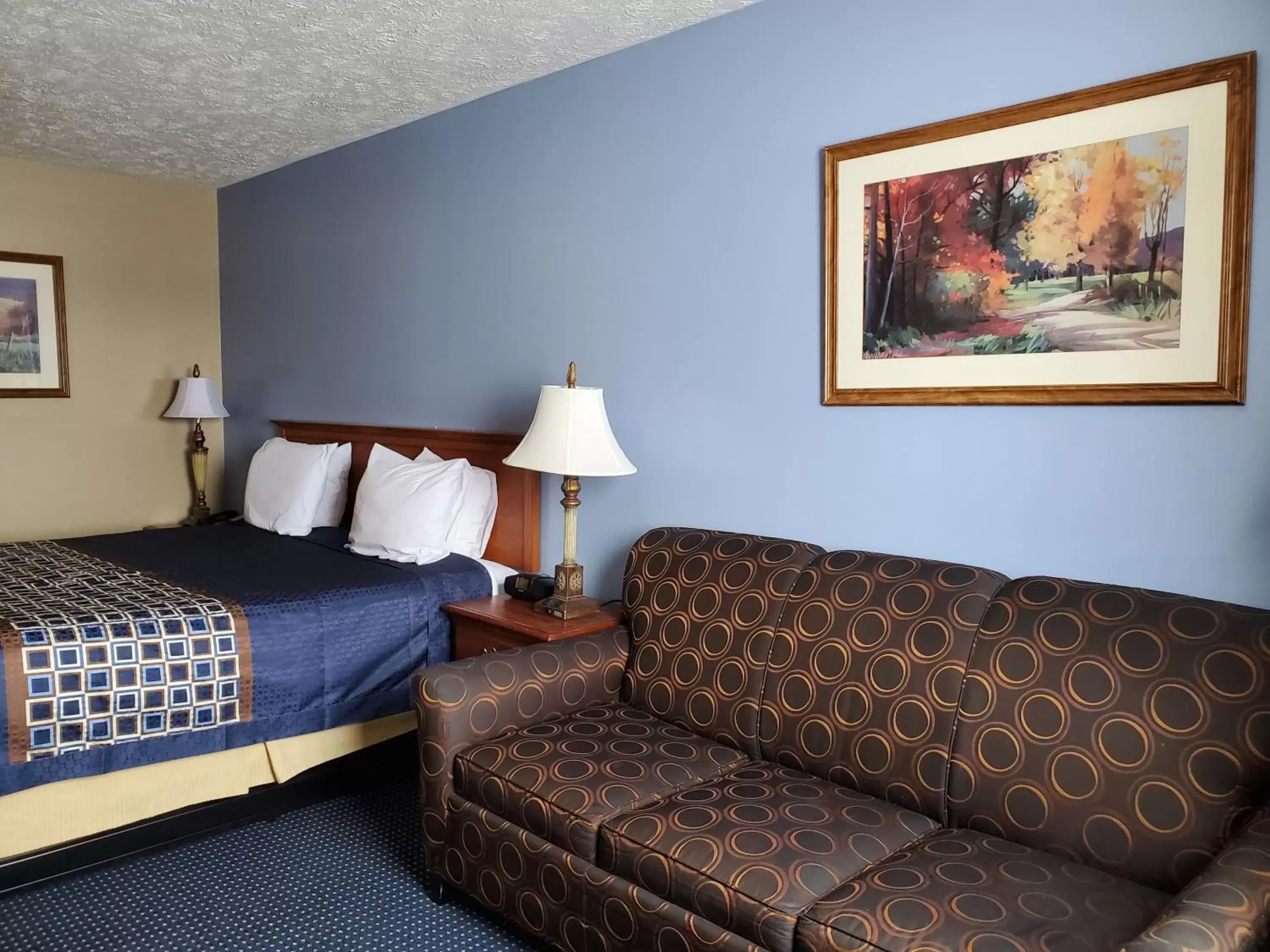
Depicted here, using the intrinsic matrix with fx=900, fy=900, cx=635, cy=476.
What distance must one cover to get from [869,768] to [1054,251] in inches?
47.9

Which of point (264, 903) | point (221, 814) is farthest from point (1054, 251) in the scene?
point (221, 814)

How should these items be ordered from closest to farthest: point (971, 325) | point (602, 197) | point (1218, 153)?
point (1218, 153), point (971, 325), point (602, 197)

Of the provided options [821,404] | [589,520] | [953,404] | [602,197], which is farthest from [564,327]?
[953,404]

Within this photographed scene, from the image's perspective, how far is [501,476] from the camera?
331 centimetres

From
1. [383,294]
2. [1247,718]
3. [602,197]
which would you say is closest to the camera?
[1247,718]

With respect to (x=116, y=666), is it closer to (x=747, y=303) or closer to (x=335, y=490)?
(x=335, y=490)

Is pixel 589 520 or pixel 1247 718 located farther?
pixel 589 520

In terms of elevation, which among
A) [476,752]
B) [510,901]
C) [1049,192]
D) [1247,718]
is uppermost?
[1049,192]

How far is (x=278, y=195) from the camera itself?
14.6 feet

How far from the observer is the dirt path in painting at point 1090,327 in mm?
1876

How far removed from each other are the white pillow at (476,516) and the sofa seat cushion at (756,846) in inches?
62.7

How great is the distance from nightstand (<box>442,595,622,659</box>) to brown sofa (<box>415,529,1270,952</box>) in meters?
0.17

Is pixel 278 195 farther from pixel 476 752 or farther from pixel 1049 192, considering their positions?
pixel 1049 192

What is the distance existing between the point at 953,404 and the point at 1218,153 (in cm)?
72
